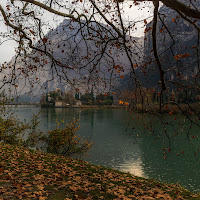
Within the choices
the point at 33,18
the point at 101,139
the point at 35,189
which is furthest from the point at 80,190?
the point at 101,139

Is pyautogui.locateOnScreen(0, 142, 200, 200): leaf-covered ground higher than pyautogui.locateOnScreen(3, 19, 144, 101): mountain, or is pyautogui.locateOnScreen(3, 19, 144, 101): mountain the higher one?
pyautogui.locateOnScreen(3, 19, 144, 101): mountain

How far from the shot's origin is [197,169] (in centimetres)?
1498

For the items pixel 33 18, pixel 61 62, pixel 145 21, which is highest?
pixel 33 18

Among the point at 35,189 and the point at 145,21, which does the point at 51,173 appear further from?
the point at 145,21

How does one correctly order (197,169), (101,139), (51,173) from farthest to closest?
(101,139)
(197,169)
(51,173)

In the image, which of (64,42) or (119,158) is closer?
(64,42)

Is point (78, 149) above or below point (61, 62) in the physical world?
below

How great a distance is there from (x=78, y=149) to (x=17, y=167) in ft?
20.1

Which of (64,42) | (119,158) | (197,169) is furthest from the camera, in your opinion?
(119,158)

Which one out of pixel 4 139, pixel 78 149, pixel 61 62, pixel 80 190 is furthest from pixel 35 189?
pixel 4 139

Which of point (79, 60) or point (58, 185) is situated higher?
point (79, 60)

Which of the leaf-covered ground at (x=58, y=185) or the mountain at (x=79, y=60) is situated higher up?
the mountain at (x=79, y=60)

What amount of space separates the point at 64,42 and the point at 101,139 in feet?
63.5

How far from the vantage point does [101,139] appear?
25.9 metres
